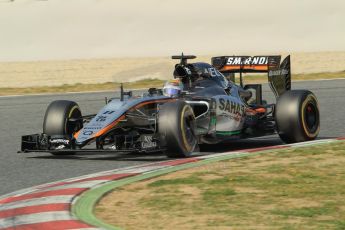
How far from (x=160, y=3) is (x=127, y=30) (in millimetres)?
10467

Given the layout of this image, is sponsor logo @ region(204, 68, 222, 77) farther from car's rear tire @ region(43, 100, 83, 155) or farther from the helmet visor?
car's rear tire @ region(43, 100, 83, 155)

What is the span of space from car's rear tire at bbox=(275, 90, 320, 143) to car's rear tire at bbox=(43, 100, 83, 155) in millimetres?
2880

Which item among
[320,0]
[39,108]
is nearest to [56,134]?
[39,108]

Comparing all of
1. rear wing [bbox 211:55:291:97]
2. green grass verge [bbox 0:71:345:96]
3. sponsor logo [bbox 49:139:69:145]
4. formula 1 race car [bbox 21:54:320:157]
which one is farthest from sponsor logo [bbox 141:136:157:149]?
green grass verge [bbox 0:71:345:96]

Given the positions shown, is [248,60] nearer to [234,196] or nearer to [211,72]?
[211,72]

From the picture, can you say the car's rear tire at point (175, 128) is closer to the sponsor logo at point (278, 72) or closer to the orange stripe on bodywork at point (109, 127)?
the orange stripe on bodywork at point (109, 127)

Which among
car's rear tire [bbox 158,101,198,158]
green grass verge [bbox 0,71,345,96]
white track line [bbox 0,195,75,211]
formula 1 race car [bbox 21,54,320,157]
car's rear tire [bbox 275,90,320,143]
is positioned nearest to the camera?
white track line [bbox 0,195,75,211]

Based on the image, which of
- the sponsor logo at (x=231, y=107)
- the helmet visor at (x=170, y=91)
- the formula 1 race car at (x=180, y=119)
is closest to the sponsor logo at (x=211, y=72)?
the formula 1 race car at (x=180, y=119)

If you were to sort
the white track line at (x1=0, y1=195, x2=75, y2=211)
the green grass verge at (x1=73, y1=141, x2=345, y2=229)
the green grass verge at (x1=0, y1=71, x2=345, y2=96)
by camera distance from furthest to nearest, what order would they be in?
1. the green grass verge at (x1=0, y1=71, x2=345, y2=96)
2. the white track line at (x1=0, y1=195, x2=75, y2=211)
3. the green grass verge at (x1=73, y1=141, x2=345, y2=229)

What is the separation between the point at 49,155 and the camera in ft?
41.3

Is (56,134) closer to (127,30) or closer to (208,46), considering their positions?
(208,46)

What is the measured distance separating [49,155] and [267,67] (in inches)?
152

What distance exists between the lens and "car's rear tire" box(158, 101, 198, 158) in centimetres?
1116

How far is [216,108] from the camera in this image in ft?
40.7
